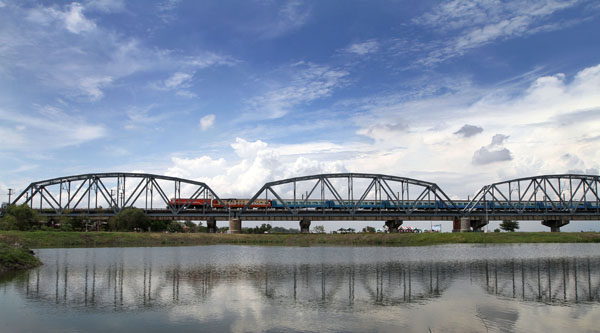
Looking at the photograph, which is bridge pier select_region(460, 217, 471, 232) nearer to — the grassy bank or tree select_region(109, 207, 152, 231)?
tree select_region(109, 207, 152, 231)

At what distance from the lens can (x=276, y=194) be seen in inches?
4688

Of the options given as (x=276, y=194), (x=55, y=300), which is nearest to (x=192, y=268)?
(x=55, y=300)

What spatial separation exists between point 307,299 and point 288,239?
2847 inches

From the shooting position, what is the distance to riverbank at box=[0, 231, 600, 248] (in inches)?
3319

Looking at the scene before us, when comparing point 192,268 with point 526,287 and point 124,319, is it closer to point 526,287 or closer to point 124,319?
point 124,319

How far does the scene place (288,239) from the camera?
97.4m

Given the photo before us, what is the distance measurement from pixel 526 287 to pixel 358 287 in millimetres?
11025

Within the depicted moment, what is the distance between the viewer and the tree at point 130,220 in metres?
112

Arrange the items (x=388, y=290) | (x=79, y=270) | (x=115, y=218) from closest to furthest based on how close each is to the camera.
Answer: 1. (x=388, y=290)
2. (x=79, y=270)
3. (x=115, y=218)

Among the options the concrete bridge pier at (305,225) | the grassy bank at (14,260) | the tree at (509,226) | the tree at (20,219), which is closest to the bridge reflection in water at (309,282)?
the grassy bank at (14,260)

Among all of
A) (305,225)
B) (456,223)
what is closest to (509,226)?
(456,223)

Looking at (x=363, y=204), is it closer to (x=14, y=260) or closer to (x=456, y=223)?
(x=456, y=223)

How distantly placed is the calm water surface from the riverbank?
152 feet

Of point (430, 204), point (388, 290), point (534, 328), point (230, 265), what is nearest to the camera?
point (534, 328)
